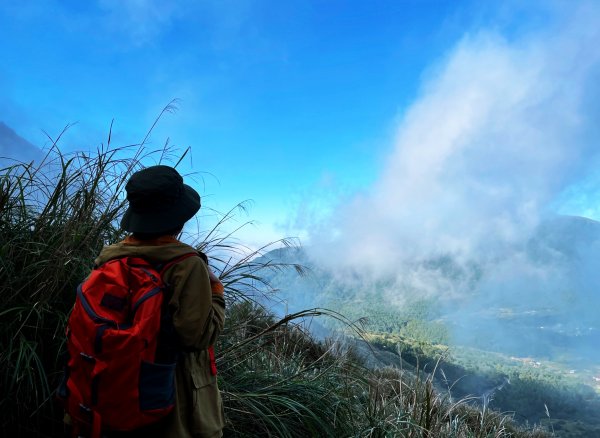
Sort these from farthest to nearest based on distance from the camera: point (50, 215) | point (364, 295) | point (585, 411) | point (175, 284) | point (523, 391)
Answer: point (364, 295), point (585, 411), point (523, 391), point (50, 215), point (175, 284)

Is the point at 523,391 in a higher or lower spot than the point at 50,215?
higher

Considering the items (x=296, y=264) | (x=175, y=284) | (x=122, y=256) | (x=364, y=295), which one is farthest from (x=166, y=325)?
(x=364, y=295)

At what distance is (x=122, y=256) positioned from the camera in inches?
61.2

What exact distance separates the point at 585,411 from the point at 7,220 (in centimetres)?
6121

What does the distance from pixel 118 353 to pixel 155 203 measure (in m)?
0.61

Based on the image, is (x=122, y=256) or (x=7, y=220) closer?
(x=122, y=256)

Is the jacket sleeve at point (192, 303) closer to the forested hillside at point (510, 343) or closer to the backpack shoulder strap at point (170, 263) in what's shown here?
the backpack shoulder strap at point (170, 263)

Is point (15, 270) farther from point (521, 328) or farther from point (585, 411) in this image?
point (521, 328)

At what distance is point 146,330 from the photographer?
138 cm

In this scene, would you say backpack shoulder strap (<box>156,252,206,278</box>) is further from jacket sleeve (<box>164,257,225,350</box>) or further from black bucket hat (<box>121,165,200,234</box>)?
black bucket hat (<box>121,165,200,234</box>)

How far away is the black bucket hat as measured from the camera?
161 cm

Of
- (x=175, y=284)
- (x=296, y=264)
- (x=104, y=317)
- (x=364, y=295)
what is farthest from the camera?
(x=364, y=295)

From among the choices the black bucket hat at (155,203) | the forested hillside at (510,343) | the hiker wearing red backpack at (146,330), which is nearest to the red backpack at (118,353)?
the hiker wearing red backpack at (146,330)

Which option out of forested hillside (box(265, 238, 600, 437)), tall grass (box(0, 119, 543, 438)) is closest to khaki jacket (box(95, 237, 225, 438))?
tall grass (box(0, 119, 543, 438))
